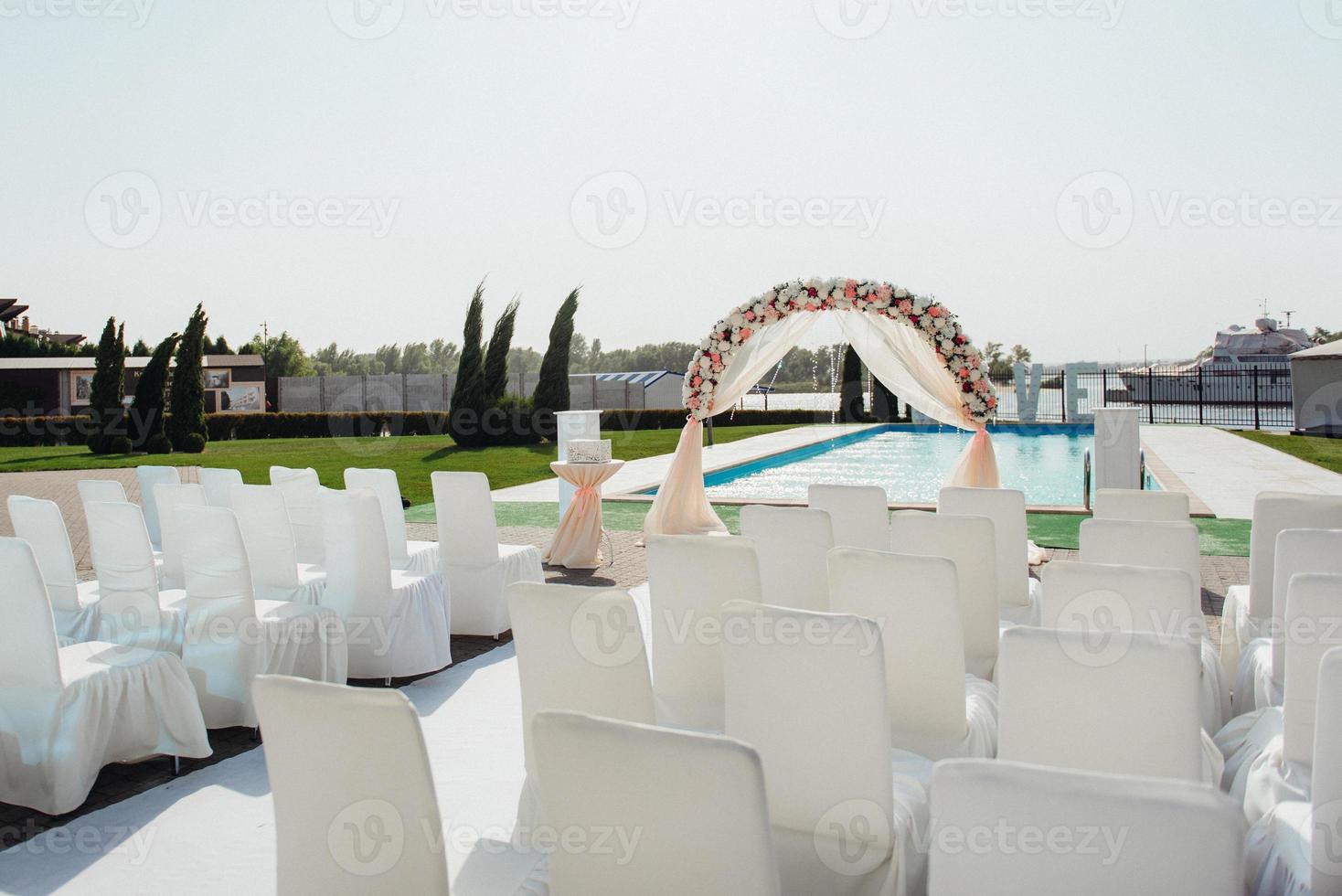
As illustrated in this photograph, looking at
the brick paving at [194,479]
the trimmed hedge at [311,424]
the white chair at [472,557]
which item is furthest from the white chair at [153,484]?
the trimmed hedge at [311,424]

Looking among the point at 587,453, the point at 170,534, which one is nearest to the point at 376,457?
the point at 587,453

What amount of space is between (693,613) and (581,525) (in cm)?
431

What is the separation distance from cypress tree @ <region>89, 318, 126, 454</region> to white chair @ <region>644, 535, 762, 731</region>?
773 inches

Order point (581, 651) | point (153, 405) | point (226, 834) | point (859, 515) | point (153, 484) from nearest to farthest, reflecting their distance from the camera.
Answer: point (581, 651)
point (226, 834)
point (859, 515)
point (153, 484)
point (153, 405)

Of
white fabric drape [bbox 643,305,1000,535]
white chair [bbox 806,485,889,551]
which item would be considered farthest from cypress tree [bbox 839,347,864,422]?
white chair [bbox 806,485,889,551]

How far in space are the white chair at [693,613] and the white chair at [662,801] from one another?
1692 millimetres

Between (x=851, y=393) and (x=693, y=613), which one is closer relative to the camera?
(x=693, y=613)

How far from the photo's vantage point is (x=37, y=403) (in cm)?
2778

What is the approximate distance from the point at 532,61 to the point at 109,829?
7032 millimetres

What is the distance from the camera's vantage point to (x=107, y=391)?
773 inches

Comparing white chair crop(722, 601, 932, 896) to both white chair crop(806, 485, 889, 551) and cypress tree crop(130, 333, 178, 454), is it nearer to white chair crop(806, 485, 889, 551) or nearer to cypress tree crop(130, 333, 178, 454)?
white chair crop(806, 485, 889, 551)

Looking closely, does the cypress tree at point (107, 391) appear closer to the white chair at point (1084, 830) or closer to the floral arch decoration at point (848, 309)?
the floral arch decoration at point (848, 309)

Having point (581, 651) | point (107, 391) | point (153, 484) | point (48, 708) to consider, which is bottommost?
point (48, 708)

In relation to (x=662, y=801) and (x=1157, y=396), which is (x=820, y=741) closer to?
(x=662, y=801)
